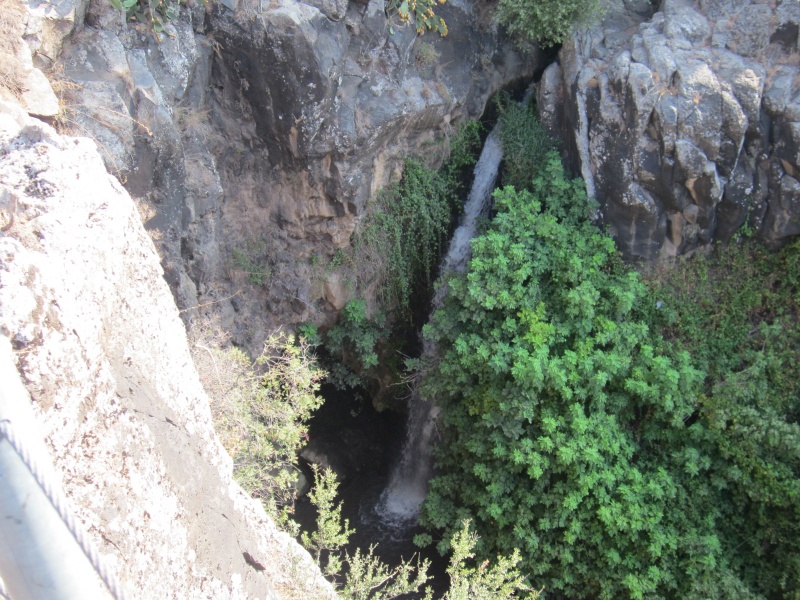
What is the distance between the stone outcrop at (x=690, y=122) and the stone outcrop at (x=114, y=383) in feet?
25.1

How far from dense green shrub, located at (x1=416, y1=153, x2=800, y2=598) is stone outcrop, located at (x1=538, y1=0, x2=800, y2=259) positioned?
1.26 metres

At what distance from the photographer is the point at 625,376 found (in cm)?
877

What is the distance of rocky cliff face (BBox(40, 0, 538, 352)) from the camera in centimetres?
725

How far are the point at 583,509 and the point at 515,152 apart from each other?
6.13m

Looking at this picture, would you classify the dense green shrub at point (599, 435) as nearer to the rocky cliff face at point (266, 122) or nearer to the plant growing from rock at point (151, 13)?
the rocky cliff face at point (266, 122)

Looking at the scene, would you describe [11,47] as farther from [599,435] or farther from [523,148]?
[599,435]

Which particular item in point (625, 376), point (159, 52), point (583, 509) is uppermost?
point (159, 52)

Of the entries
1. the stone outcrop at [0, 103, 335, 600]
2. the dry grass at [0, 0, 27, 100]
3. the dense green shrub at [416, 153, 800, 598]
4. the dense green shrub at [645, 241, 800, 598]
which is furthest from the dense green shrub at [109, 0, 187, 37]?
the dense green shrub at [645, 241, 800, 598]

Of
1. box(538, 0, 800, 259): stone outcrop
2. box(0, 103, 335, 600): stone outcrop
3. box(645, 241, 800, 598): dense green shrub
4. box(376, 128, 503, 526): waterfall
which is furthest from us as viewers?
box(376, 128, 503, 526): waterfall

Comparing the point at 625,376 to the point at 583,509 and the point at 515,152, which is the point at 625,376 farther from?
the point at 515,152

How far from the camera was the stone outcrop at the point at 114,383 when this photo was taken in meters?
2.91

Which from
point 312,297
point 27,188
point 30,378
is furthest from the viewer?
point 312,297

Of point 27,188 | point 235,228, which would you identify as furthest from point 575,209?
point 27,188

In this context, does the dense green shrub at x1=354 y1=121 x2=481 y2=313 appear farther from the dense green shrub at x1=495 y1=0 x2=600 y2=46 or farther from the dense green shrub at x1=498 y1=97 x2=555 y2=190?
the dense green shrub at x1=495 y1=0 x2=600 y2=46
